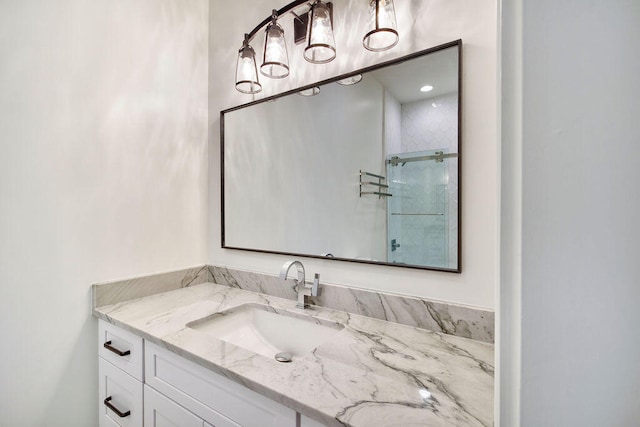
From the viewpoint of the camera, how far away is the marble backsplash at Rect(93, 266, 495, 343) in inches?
38.0

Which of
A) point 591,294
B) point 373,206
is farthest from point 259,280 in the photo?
point 591,294

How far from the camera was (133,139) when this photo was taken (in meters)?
1.38

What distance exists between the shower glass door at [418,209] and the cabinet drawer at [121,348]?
99 cm

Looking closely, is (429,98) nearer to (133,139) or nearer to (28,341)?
(133,139)

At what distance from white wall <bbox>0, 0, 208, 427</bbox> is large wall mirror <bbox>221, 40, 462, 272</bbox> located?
1.16 ft

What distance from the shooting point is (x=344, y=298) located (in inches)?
47.6

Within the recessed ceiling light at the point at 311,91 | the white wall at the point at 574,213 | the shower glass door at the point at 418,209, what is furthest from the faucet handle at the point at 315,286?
the white wall at the point at 574,213

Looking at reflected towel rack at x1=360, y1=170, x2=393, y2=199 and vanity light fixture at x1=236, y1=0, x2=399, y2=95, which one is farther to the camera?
reflected towel rack at x1=360, y1=170, x2=393, y2=199

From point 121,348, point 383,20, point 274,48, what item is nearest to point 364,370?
point 121,348

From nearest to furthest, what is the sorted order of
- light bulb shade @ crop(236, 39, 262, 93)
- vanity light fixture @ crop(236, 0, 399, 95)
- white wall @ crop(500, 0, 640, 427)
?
white wall @ crop(500, 0, 640, 427), vanity light fixture @ crop(236, 0, 399, 95), light bulb shade @ crop(236, 39, 262, 93)

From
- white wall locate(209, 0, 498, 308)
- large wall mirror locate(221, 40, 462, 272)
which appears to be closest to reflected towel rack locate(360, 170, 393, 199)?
large wall mirror locate(221, 40, 462, 272)

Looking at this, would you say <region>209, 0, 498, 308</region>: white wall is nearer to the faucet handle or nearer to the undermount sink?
the faucet handle

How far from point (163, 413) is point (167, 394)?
0.07 metres

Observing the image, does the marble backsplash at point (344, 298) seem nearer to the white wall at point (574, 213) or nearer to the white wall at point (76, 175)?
the white wall at point (76, 175)
